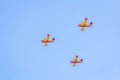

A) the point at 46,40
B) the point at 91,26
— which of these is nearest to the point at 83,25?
the point at 91,26

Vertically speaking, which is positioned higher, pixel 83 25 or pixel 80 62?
pixel 83 25

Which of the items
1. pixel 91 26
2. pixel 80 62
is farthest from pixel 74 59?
pixel 91 26

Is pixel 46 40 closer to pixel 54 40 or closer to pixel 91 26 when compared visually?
pixel 54 40

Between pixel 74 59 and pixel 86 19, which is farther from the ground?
pixel 86 19

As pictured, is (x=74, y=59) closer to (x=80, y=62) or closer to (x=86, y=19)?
(x=80, y=62)

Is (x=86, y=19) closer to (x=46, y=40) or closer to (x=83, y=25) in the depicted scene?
(x=83, y=25)

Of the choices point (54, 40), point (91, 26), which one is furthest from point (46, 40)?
point (91, 26)
